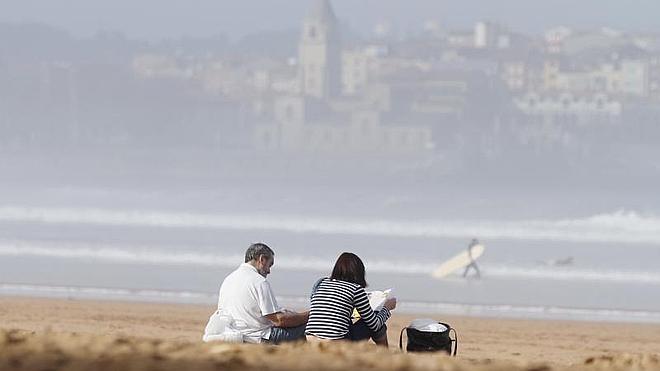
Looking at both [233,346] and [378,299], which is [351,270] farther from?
[233,346]

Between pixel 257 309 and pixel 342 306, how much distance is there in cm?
45

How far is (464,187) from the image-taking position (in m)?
39.0

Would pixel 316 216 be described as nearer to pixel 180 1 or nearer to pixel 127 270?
pixel 127 270

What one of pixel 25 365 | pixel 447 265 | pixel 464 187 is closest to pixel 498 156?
pixel 464 187

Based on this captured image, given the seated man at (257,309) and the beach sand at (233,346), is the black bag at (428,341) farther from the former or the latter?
the seated man at (257,309)

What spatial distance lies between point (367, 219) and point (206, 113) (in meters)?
23.8

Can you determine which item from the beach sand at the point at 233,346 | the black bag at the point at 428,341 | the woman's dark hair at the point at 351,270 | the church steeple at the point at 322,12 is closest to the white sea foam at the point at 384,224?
the beach sand at the point at 233,346

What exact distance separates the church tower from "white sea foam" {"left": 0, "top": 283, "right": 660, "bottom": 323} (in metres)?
Result: 36.2

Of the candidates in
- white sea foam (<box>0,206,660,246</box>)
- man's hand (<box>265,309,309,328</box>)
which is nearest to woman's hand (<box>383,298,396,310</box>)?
man's hand (<box>265,309,309,328</box>)

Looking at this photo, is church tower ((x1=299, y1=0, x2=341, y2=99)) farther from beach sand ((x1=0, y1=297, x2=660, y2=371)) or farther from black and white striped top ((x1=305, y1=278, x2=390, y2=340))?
black and white striped top ((x1=305, y1=278, x2=390, y2=340))

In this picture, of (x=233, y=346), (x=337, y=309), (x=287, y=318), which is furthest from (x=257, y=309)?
(x=233, y=346)

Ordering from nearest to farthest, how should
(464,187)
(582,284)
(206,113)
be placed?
1. (582,284)
2. (464,187)
3. (206,113)

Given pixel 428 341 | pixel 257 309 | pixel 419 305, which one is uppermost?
pixel 257 309

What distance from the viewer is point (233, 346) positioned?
4.77 meters
